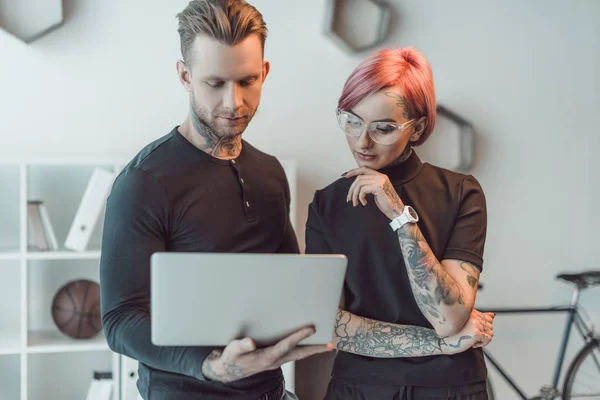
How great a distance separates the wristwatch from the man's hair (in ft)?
1.67

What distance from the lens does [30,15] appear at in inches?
125

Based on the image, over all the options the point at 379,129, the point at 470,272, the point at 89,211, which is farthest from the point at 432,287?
the point at 89,211

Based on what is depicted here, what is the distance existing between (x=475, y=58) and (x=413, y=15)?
0.38 m

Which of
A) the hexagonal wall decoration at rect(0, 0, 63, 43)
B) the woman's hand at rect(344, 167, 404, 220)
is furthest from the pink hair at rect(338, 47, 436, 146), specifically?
the hexagonal wall decoration at rect(0, 0, 63, 43)

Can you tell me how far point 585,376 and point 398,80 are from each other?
8.74 feet

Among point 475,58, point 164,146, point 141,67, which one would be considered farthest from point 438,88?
point 164,146

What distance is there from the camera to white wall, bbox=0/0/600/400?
323cm

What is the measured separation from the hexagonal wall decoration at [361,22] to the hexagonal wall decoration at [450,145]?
1.63 feet

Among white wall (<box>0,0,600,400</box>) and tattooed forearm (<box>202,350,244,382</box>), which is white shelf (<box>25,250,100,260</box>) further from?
tattooed forearm (<box>202,350,244,382</box>)

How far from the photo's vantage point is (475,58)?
364 centimetres

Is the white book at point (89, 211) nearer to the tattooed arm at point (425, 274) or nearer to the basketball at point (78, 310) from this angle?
the basketball at point (78, 310)

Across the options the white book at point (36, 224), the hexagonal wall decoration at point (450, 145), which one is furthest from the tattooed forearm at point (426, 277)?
the hexagonal wall decoration at point (450, 145)

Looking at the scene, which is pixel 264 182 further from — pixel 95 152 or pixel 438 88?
pixel 438 88

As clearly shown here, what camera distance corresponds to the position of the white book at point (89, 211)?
3.00 metres
